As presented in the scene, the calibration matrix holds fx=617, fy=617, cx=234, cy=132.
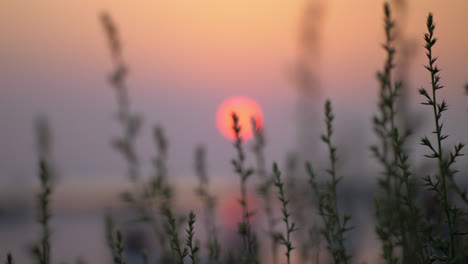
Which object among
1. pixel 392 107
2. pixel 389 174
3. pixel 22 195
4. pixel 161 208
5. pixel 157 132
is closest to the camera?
pixel 392 107

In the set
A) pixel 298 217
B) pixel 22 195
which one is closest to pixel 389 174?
pixel 298 217

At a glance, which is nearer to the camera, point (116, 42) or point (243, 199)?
point (243, 199)

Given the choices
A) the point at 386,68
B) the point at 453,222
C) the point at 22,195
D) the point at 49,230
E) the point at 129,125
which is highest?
the point at 22,195

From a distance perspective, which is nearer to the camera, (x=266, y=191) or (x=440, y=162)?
(x=440, y=162)

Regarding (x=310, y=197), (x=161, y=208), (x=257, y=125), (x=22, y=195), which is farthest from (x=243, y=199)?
(x=22, y=195)

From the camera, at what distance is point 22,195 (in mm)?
8734

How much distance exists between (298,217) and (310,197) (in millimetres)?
217

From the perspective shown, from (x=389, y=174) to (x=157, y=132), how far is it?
237 cm

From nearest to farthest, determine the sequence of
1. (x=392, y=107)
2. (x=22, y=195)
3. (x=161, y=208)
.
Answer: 1. (x=392, y=107)
2. (x=161, y=208)
3. (x=22, y=195)

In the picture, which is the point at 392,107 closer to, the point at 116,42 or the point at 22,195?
the point at 116,42

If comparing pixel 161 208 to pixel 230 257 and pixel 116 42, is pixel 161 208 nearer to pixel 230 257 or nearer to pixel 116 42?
pixel 230 257

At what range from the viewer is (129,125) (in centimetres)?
493

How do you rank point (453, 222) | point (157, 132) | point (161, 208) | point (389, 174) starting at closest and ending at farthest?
point (453, 222) → point (389, 174) → point (161, 208) → point (157, 132)

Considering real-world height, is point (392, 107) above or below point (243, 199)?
above
